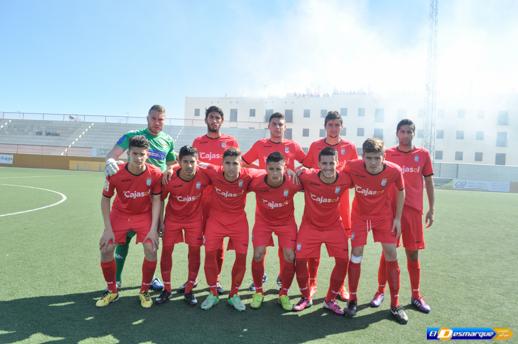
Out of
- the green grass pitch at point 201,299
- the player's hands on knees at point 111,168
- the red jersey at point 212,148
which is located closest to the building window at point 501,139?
the green grass pitch at point 201,299

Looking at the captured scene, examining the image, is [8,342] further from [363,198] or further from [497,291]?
[497,291]

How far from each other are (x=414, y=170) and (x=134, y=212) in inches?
126

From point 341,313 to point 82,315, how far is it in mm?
2515

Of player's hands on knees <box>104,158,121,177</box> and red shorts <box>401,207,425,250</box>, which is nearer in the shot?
player's hands on knees <box>104,158,121,177</box>

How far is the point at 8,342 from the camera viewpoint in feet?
9.60

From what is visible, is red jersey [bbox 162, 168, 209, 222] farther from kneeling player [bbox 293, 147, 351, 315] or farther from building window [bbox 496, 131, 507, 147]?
building window [bbox 496, 131, 507, 147]

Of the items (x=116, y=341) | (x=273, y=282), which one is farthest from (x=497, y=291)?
(x=116, y=341)

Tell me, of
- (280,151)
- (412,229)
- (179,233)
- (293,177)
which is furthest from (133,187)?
(412,229)

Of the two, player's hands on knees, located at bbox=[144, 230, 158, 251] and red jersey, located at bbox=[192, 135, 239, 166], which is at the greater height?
red jersey, located at bbox=[192, 135, 239, 166]

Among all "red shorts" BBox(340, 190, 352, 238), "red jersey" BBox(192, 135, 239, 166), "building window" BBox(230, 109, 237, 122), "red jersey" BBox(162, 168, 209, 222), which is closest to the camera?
"red jersey" BBox(162, 168, 209, 222)

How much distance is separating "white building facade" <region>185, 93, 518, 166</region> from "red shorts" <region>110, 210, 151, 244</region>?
1525 inches

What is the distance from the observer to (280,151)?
4.85 metres

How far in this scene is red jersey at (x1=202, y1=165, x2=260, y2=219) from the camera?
411 cm

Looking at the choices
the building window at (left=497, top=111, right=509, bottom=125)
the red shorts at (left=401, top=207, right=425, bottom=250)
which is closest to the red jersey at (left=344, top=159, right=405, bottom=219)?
the red shorts at (left=401, top=207, right=425, bottom=250)
